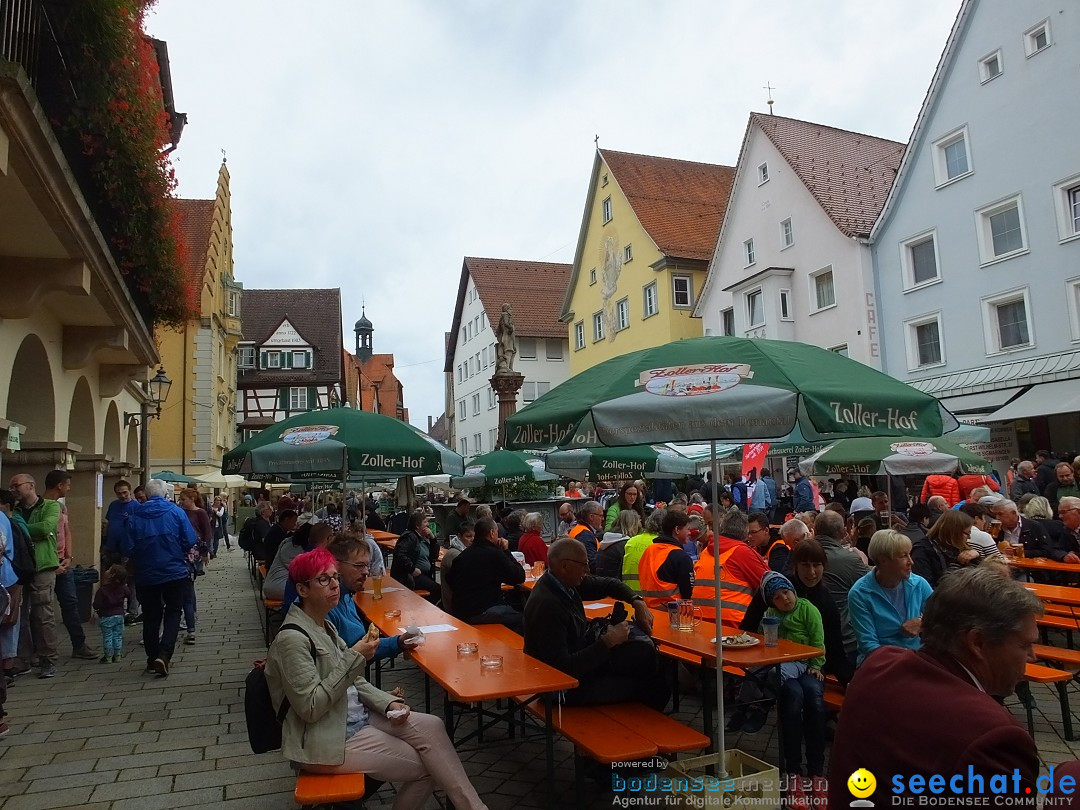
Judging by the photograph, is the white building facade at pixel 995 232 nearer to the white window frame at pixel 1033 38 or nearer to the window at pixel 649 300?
the white window frame at pixel 1033 38

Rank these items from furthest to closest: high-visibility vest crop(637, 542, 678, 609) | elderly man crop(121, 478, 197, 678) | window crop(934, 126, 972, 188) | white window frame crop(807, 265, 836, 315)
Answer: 1. white window frame crop(807, 265, 836, 315)
2. window crop(934, 126, 972, 188)
3. elderly man crop(121, 478, 197, 678)
4. high-visibility vest crop(637, 542, 678, 609)

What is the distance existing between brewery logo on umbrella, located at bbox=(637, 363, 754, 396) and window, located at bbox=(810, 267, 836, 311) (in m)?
24.1

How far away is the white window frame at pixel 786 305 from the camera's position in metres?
27.8

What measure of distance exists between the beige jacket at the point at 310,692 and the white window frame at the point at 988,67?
79.3 feet

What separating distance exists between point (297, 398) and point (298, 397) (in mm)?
92

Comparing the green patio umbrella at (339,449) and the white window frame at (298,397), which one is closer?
the green patio umbrella at (339,449)

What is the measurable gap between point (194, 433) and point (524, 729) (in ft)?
99.0

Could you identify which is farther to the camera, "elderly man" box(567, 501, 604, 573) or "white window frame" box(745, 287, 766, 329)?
"white window frame" box(745, 287, 766, 329)

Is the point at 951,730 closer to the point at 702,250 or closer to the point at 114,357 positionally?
the point at 114,357

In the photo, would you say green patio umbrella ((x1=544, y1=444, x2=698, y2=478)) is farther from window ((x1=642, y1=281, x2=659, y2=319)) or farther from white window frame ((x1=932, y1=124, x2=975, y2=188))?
window ((x1=642, y1=281, x2=659, y2=319))

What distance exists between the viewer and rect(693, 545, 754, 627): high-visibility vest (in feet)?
20.1

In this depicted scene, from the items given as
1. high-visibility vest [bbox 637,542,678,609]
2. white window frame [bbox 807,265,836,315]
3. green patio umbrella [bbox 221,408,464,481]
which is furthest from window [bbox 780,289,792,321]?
high-visibility vest [bbox 637,542,678,609]

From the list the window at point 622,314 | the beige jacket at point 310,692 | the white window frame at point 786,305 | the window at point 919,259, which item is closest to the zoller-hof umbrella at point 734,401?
the beige jacket at point 310,692

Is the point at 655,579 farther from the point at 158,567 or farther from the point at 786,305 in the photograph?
the point at 786,305
